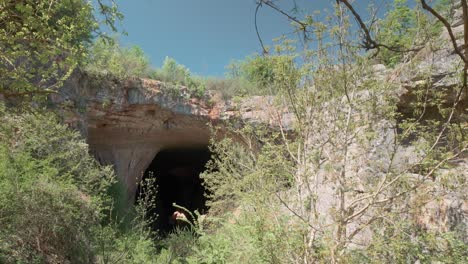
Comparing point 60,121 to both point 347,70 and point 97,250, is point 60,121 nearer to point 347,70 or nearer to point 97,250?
point 97,250

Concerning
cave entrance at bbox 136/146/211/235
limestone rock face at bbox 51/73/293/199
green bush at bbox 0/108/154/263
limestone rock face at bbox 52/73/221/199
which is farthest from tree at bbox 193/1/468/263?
cave entrance at bbox 136/146/211/235

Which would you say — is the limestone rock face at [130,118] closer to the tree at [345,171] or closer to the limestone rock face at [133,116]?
the limestone rock face at [133,116]

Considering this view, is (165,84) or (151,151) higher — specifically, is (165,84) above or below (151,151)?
above

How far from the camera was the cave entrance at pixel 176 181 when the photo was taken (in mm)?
13016

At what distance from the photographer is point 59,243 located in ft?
16.1

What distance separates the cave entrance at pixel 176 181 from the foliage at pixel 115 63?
3.75 m

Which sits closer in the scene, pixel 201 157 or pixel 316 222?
pixel 316 222

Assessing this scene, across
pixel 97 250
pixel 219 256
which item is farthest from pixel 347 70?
pixel 97 250

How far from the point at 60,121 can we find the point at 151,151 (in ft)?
14.4

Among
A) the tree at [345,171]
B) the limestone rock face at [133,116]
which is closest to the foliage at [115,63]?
the limestone rock face at [133,116]

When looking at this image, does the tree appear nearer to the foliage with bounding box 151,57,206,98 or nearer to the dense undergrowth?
the dense undergrowth

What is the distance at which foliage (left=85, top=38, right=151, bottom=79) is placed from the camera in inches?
322

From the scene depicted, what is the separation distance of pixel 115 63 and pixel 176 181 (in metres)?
9.34

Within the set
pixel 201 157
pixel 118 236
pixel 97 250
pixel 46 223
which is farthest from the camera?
pixel 201 157
